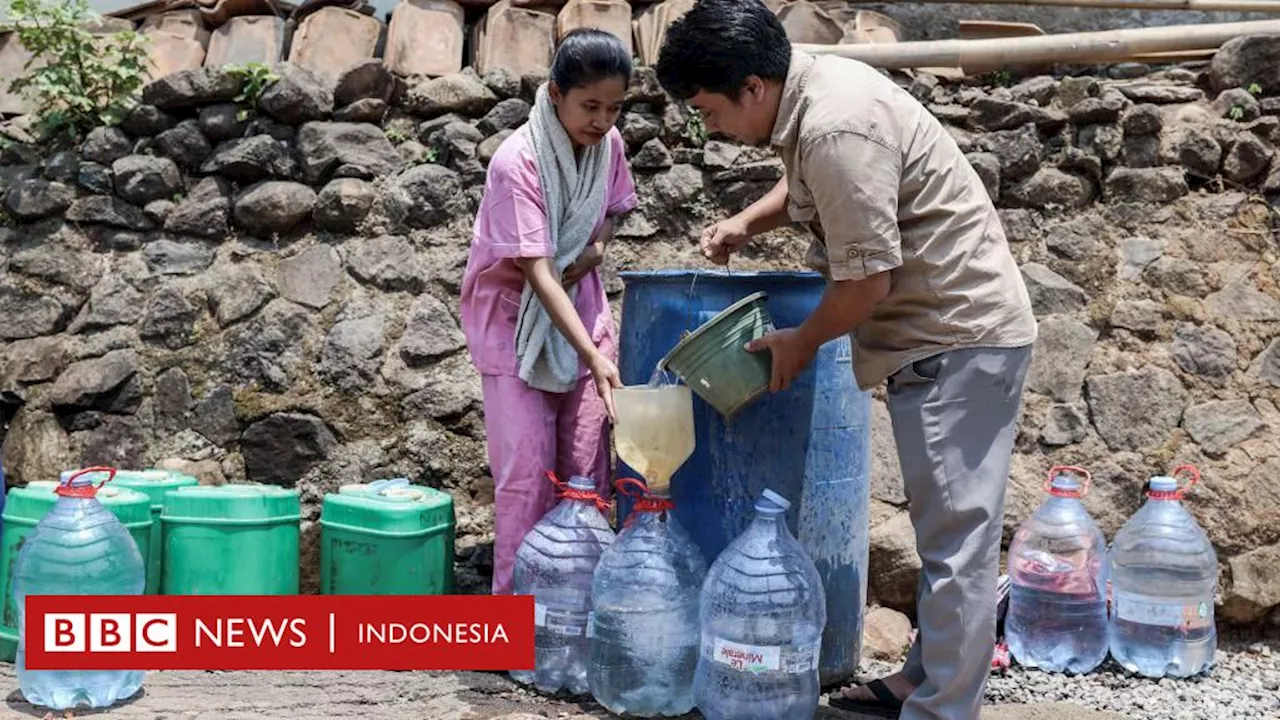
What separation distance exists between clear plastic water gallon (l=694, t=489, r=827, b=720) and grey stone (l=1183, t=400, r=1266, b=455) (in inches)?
68.9

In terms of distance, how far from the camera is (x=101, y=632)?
2.79 metres

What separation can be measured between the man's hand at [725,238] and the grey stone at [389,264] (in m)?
1.41

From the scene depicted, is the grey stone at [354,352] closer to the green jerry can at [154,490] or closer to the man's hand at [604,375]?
the green jerry can at [154,490]

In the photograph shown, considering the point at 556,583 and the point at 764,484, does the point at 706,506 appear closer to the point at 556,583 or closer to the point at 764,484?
the point at 764,484

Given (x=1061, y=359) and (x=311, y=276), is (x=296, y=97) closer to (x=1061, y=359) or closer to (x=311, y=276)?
(x=311, y=276)

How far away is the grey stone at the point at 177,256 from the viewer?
413 cm

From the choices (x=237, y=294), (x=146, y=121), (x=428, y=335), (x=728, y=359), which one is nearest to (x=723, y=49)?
(x=728, y=359)

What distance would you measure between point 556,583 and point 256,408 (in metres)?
1.52

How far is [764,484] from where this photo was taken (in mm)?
2867

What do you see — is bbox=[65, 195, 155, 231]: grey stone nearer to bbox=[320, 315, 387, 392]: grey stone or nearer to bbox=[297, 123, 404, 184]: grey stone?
bbox=[297, 123, 404, 184]: grey stone

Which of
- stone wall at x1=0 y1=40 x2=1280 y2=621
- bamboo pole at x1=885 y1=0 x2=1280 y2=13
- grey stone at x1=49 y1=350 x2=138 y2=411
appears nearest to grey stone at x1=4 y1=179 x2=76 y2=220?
stone wall at x1=0 y1=40 x2=1280 y2=621

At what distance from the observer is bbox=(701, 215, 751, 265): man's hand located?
2.98 metres

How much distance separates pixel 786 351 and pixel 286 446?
6.65 feet

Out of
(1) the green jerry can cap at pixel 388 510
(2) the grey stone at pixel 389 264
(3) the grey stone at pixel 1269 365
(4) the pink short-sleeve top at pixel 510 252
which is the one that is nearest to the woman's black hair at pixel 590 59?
(4) the pink short-sleeve top at pixel 510 252
